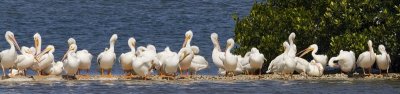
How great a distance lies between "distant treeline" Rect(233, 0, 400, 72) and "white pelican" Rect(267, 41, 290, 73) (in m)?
0.80

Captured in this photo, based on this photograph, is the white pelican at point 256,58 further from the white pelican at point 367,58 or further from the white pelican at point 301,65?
the white pelican at point 367,58

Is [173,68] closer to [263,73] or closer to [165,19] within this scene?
[263,73]

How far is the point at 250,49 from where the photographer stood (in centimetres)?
3884

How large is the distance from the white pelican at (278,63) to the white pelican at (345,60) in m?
1.11

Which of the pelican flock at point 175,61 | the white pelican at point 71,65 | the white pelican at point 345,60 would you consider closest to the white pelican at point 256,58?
the pelican flock at point 175,61

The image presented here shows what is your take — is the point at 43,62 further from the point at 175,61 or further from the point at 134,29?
the point at 134,29

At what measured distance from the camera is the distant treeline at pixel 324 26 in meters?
37.2

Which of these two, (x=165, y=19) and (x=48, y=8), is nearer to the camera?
(x=165, y=19)

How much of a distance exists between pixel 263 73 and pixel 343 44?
3489 mm

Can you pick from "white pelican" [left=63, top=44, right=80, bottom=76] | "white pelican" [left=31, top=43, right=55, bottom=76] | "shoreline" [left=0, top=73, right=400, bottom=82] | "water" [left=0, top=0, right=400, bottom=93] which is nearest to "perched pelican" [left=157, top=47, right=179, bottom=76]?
"shoreline" [left=0, top=73, right=400, bottom=82]

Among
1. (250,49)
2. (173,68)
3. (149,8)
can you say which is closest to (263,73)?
(250,49)

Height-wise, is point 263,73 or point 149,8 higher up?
point 149,8

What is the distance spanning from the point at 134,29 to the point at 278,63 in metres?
26.6

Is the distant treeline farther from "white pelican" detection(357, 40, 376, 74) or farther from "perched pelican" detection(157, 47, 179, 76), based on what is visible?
"perched pelican" detection(157, 47, 179, 76)
